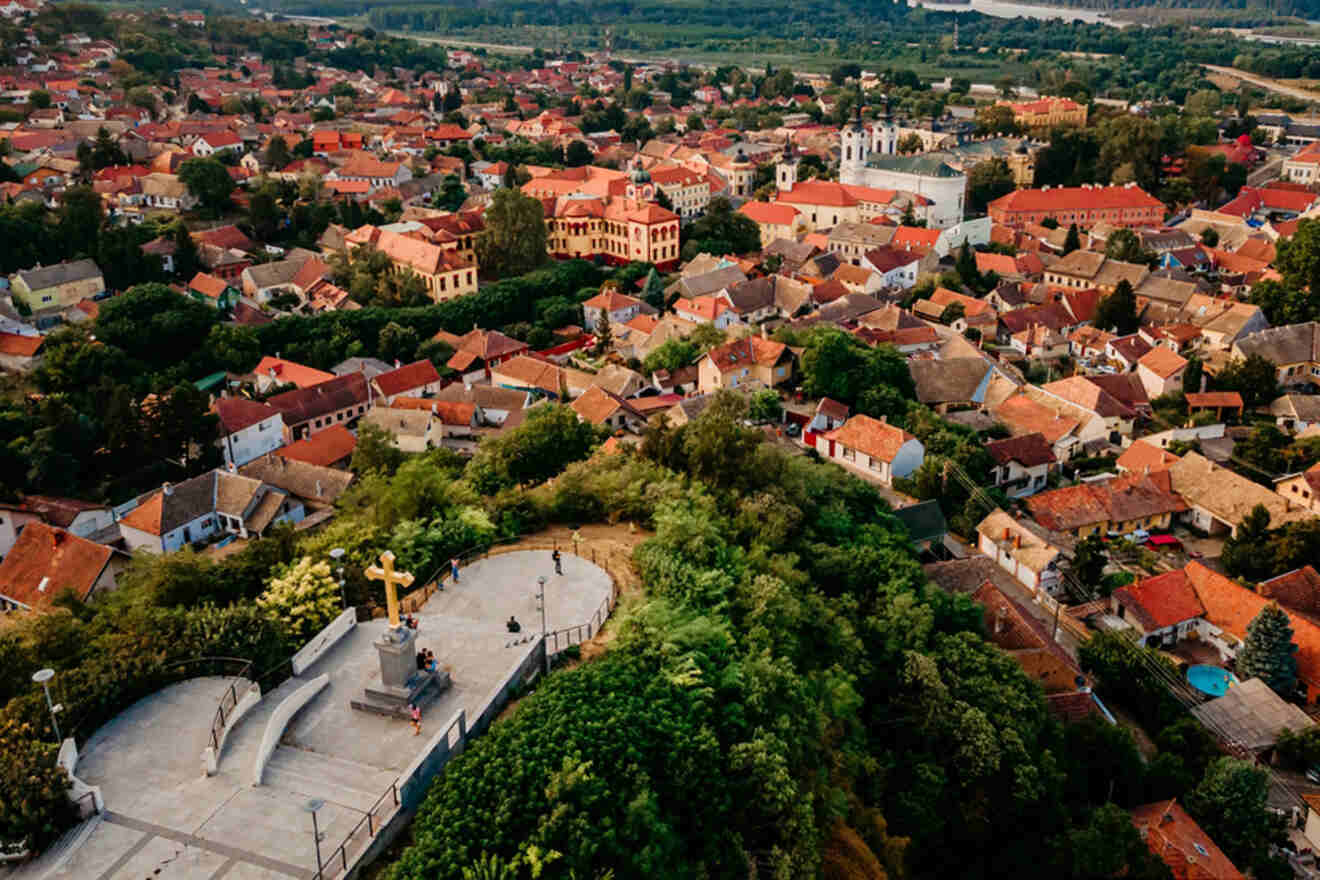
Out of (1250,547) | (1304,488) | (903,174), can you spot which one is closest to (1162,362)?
(1304,488)

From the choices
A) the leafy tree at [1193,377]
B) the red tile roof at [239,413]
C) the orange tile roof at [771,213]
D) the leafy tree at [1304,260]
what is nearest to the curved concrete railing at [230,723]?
the red tile roof at [239,413]

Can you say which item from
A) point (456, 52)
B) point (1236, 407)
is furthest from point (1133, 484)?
point (456, 52)

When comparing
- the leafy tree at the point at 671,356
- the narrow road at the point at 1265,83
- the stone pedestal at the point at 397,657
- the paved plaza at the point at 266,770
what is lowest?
the leafy tree at the point at 671,356

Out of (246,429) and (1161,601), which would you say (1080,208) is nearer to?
(1161,601)

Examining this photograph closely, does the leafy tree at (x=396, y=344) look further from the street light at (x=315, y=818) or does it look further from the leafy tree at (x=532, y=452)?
the street light at (x=315, y=818)

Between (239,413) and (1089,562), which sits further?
(239,413)

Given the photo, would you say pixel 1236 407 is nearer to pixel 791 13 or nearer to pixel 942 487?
pixel 942 487

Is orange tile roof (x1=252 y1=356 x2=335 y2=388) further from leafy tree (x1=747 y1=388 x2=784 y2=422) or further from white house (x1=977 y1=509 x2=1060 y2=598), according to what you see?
white house (x1=977 y1=509 x2=1060 y2=598)
